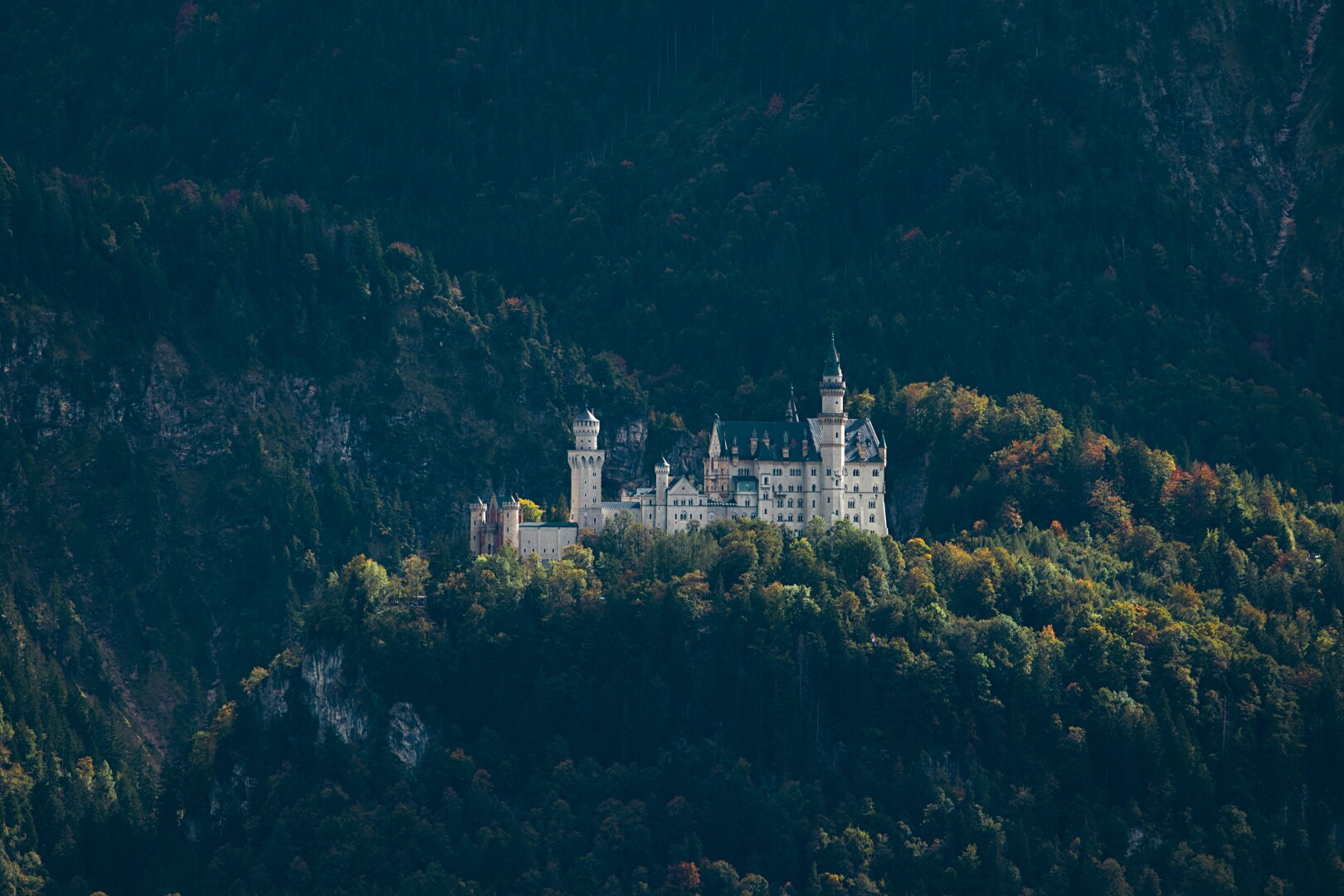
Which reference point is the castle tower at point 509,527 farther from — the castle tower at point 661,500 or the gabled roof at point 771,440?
the gabled roof at point 771,440

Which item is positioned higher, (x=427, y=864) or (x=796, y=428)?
(x=796, y=428)

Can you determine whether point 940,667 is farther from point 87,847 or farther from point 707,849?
point 87,847

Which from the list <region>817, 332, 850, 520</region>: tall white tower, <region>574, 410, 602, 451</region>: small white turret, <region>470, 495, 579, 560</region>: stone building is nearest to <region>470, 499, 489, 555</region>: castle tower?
<region>470, 495, 579, 560</region>: stone building

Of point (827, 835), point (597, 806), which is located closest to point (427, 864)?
point (597, 806)

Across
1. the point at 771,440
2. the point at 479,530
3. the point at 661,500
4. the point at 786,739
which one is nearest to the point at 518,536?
the point at 479,530

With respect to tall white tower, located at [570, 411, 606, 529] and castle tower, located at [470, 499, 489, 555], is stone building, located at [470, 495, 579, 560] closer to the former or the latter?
castle tower, located at [470, 499, 489, 555]

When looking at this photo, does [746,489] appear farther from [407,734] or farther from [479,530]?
[407,734]
